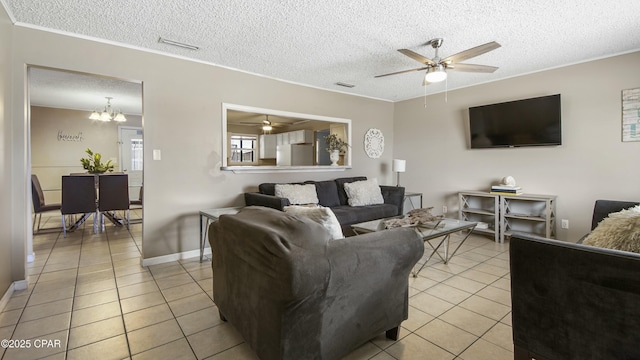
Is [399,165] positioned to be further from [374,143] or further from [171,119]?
[171,119]

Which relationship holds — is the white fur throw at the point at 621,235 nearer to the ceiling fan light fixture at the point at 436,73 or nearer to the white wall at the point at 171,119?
the ceiling fan light fixture at the point at 436,73

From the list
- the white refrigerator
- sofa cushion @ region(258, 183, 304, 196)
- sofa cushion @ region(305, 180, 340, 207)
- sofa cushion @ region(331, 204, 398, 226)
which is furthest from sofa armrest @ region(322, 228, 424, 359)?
the white refrigerator

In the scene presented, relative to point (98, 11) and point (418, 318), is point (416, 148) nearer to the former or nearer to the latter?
point (418, 318)

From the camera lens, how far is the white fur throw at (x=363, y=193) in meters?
4.43

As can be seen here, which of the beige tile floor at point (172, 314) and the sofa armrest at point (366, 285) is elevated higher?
the sofa armrest at point (366, 285)

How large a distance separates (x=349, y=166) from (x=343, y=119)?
32.4 inches

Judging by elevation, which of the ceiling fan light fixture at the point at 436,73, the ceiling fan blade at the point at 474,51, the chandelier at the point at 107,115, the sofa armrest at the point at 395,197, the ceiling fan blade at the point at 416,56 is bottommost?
the sofa armrest at the point at 395,197

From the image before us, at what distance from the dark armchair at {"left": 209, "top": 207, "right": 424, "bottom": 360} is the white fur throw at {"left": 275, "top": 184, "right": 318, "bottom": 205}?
198cm

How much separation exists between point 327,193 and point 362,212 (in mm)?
642

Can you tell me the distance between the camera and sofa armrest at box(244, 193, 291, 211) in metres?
3.34

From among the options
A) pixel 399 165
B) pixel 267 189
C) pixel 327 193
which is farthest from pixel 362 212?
pixel 399 165

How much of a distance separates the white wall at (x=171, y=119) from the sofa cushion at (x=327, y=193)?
0.76 meters

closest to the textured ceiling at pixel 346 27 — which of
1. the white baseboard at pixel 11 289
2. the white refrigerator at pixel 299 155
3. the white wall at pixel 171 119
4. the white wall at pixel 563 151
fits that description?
the white wall at pixel 171 119

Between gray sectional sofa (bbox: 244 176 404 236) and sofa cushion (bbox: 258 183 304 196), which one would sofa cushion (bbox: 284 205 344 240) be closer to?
gray sectional sofa (bbox: 244 176 404 236)
